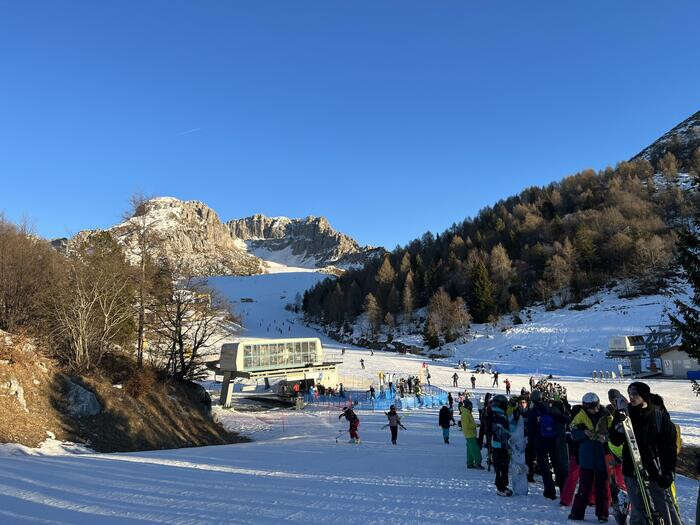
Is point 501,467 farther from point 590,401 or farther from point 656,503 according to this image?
point 656,503

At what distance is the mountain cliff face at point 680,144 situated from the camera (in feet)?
445

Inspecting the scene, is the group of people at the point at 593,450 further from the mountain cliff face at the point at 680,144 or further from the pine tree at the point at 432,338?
the mountain cliff face at the point at 680,144

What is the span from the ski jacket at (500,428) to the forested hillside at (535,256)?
63895 mm

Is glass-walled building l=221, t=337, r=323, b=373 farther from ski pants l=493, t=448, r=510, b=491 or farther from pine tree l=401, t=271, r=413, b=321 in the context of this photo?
pine tree l=401, t=271, r=413, b=321

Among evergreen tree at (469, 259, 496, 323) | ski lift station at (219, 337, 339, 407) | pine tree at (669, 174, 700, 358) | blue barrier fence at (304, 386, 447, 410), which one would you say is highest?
evergreen tree at (469, 259, 496, 323)

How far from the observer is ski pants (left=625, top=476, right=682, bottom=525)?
4062 millimetres

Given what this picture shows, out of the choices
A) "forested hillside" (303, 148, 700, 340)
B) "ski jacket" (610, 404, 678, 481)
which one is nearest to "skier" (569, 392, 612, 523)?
"ski jacket" (610, 404, 678, 481)

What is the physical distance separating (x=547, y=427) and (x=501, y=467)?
91 centimetres

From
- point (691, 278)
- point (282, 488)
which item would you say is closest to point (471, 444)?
point (282, 488)

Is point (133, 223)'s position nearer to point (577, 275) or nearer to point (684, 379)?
point (684, 379)

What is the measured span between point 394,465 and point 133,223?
1588 cm

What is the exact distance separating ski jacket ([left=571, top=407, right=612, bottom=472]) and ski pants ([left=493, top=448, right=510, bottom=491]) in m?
1.38

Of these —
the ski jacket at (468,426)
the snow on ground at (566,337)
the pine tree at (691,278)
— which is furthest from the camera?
the snow on ground at (566,337)

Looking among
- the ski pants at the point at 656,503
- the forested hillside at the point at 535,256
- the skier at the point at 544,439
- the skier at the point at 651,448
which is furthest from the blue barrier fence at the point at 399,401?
the forested hillside at the point at 535,256
